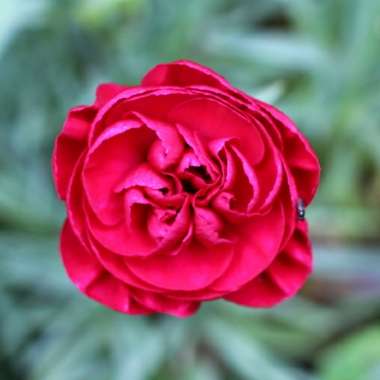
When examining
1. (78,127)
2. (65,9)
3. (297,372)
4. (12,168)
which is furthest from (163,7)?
(297,372)

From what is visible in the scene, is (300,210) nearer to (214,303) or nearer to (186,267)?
(186,267)

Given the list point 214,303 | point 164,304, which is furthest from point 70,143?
point 214,303

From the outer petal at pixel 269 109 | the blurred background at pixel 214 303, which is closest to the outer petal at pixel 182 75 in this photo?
the outer petal at pixel 269 109

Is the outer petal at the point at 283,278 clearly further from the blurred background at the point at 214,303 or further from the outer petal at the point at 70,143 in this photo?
the blurred background at the point at 214,303

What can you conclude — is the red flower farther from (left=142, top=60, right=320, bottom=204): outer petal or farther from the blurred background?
the blurred background

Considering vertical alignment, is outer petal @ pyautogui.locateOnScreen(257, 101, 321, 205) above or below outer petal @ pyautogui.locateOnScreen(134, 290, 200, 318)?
above

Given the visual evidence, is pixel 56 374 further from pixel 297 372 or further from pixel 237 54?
pixel 237 54

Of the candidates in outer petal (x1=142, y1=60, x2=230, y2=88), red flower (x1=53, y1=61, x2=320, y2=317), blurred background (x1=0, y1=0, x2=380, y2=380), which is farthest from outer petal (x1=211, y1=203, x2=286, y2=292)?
blurred background (x1=0, y1=0, x2=380, y2=380)
